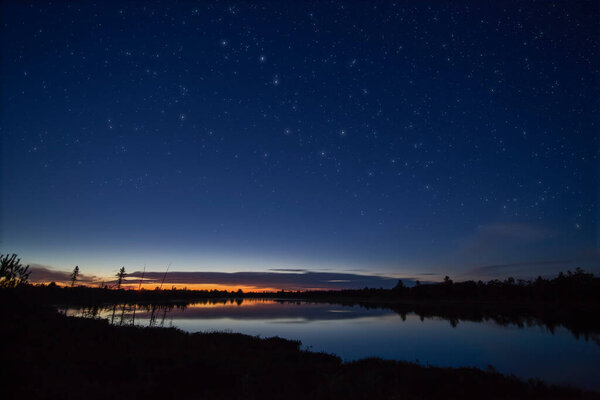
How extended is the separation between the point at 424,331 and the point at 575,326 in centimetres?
2697

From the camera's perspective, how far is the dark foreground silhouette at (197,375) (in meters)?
12.0

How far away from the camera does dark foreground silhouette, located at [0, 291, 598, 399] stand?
1204 cm

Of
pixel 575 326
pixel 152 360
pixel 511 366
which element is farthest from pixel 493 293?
pixel 152 360

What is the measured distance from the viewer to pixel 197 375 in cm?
1529

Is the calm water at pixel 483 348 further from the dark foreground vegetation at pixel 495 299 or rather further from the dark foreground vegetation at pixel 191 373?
the dark foreground vegetation at pixel 495 299

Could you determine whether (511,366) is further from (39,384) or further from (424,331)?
(39,384)

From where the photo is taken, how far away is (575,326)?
173 ft

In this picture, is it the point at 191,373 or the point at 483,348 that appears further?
the point at 483,348

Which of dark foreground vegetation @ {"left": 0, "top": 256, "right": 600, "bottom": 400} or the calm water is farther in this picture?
the calm water

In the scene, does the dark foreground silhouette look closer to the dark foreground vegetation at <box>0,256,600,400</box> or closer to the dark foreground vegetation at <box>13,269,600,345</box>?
the dark foreground vegetation at <box>0,256,600,400</box>

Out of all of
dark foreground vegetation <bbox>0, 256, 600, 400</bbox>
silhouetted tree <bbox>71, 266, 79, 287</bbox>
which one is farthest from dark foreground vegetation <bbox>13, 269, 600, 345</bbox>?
dark foreground vegetation <bbox>0, 256, 600, 400</bbox>

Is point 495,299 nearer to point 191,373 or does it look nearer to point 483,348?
point 483,348

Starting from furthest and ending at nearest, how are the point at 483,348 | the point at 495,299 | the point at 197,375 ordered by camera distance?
the point at 495,299 → the point at 483,348 → the point at 197,375

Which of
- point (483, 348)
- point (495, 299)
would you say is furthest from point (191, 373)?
point (495, 299)
